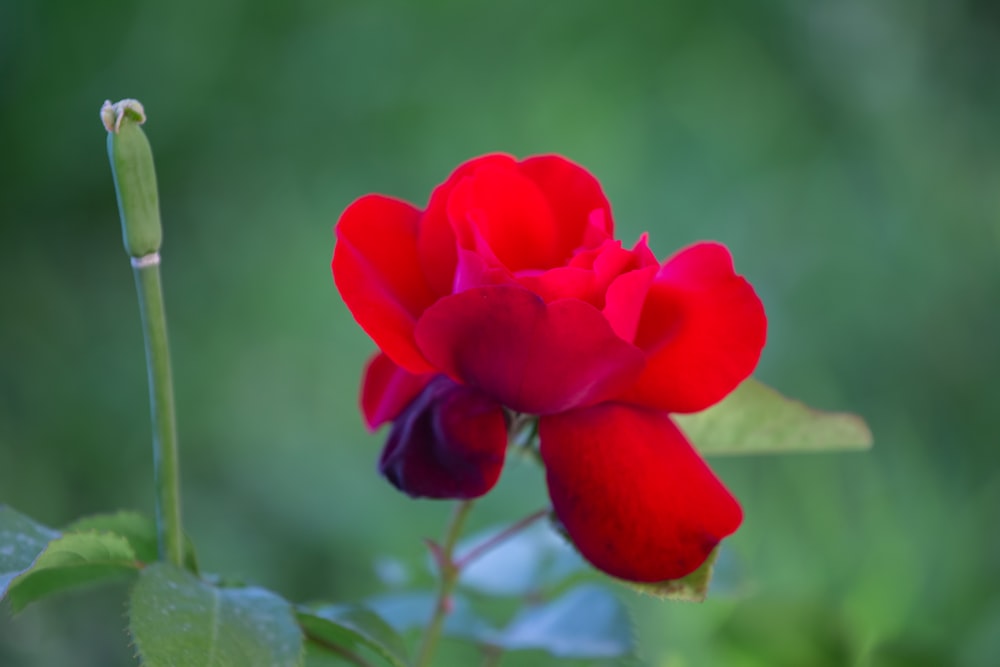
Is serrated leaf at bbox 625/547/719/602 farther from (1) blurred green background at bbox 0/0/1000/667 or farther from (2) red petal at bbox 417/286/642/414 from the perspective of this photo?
(1) blurred green background at bbox 0/0/1000/667

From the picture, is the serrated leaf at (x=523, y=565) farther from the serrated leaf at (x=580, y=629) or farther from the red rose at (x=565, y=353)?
the red rose at (x=565, y=353)

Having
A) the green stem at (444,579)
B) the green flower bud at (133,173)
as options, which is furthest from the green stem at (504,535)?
the green flower bud at (133,173)

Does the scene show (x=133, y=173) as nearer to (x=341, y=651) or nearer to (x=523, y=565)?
(x=341, y=651)

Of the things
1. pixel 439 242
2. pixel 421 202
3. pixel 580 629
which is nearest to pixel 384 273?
pixel 439 242

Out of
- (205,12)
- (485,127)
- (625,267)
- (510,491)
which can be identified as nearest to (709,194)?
(485,127)

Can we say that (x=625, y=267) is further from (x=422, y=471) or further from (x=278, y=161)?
(x=278, y=161)

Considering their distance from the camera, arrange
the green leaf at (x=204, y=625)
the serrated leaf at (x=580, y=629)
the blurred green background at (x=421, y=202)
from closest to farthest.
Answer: the green leaf at (x=204, y=625)
the serrated leaf at (x=580, y=629)
the blurred green background at (x=421, y=202)
